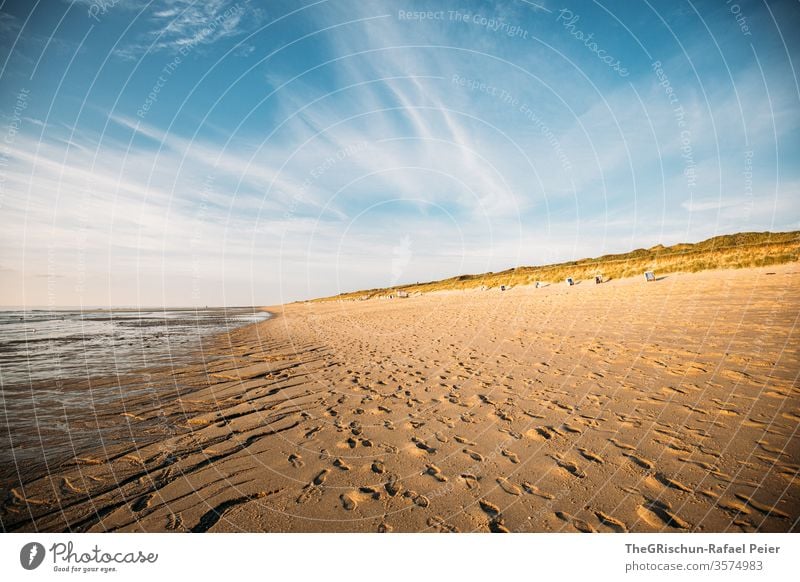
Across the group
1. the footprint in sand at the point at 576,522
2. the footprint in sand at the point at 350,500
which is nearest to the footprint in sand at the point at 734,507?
the footprint in sand at the point at 576,522

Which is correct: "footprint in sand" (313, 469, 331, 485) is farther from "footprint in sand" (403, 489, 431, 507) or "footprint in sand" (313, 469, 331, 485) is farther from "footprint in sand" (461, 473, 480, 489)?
"footprint in sand" (461, 473, 480, 489)

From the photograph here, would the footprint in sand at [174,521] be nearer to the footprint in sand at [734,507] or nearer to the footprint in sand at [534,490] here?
the footprint in sand at [534,490]

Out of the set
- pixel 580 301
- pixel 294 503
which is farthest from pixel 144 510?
pixel 580 301

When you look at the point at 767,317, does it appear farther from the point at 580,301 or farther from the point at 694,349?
the point at 580,301

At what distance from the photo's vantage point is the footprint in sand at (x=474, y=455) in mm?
5207

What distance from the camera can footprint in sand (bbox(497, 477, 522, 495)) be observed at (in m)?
4.30

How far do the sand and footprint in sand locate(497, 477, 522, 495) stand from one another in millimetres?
24

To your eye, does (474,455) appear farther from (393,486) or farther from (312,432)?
(312,432)

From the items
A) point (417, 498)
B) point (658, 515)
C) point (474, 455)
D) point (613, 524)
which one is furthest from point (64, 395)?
point (658, 515)

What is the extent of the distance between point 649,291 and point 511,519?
25.5 metres

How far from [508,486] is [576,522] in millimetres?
917

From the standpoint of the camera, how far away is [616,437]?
5.52m
